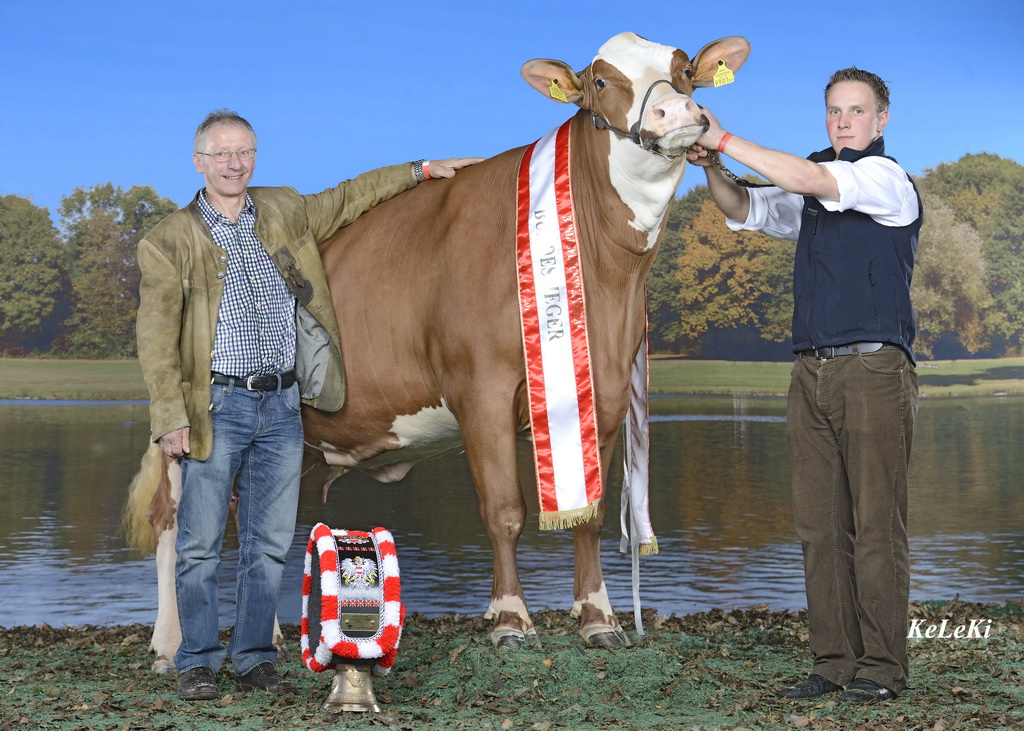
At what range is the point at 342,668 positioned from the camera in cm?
450

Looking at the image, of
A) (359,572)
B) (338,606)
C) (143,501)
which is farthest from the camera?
(143,501)

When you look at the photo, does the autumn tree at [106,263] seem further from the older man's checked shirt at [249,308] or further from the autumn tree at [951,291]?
the older man's checked shirt at [249,308]

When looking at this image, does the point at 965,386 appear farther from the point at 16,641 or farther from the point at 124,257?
the point at 16,641

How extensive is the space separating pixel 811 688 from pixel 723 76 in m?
2.93

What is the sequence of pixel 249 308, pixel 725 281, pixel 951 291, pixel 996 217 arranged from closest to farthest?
pixel 249 308, pixel 951 291, pixel 725 281, pixel 996 217

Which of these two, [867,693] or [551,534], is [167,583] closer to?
[867,693]

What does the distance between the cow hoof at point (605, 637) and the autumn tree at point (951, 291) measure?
46.2 metres

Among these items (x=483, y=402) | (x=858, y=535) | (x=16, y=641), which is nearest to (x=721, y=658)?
(x=858, y=535)

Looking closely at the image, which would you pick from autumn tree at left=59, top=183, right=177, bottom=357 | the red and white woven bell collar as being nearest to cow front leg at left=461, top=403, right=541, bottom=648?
the red and white woven bell collar

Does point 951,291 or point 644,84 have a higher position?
point 951,291

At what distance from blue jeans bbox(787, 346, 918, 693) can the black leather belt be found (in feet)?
0.07

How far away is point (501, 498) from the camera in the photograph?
531cm

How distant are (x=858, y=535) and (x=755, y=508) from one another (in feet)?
35.6

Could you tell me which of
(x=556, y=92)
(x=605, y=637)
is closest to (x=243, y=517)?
(x=605, y=637)
